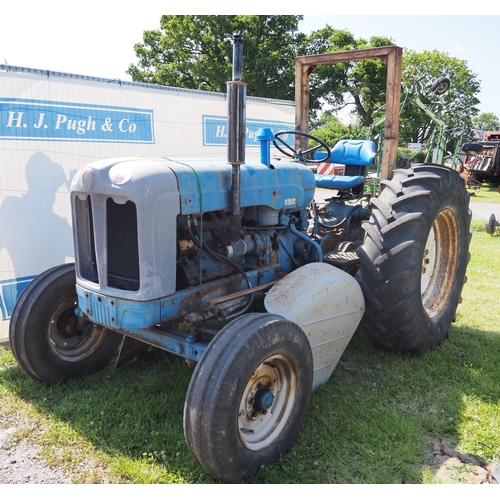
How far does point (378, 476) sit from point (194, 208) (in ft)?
5.56

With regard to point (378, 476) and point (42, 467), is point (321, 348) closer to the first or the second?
point (378, 476)

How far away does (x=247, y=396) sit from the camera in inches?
94.3

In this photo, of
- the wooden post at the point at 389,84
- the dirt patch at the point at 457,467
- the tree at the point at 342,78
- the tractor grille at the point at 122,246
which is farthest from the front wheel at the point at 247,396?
the tree at the point at 342,78

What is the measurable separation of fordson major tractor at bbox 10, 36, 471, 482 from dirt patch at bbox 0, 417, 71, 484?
0.57 meters

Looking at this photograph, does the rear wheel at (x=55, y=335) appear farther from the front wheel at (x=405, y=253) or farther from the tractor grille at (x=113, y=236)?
the front wheel at (x=405, y=253)

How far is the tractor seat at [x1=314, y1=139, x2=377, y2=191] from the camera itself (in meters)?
4.59

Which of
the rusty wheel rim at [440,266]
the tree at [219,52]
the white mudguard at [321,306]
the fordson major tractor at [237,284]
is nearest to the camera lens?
the fordson major tractor at [237,284]

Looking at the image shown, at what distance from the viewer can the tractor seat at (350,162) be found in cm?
459

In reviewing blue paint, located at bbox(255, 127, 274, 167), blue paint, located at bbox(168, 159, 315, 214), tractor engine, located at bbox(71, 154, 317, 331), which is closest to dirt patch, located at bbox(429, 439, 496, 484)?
tractor engine, located at bbox(71, 154, 317, 331)

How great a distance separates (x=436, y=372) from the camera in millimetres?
3428

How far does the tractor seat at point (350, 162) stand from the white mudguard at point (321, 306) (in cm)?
164

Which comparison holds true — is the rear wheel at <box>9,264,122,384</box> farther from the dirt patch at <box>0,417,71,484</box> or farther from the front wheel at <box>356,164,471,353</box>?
the front wheel at <box>356,164,471,353</box>

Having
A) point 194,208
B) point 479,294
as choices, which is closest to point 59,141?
point 194,208

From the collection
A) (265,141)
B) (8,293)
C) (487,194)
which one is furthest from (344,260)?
(487,194)
